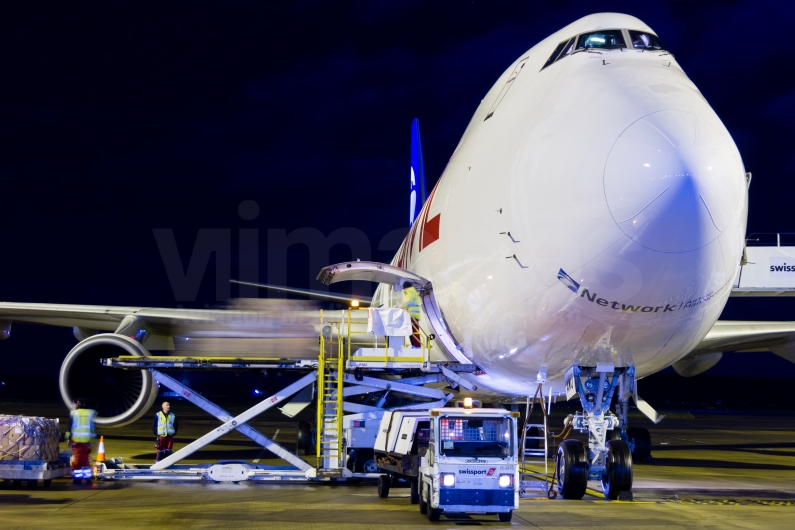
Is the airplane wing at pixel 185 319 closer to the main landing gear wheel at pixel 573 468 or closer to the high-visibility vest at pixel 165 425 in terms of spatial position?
the high-visibility vest at pixel 165 425

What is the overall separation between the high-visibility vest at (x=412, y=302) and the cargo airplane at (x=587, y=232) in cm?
33

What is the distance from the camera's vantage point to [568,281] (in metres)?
8.89

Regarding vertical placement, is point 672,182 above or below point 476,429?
above

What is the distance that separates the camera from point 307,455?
18297 millimetres

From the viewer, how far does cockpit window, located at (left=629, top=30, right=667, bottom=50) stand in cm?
1027

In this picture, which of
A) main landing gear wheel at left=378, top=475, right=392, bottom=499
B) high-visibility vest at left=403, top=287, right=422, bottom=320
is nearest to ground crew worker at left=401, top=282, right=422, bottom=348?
high-visibility vest at left=403, top=287, right=422, bottom=320

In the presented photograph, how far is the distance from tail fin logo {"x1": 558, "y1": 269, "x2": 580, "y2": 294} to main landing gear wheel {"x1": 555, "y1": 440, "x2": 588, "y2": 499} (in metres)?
2.60

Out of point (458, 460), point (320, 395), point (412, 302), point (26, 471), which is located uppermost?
point (412, 302)

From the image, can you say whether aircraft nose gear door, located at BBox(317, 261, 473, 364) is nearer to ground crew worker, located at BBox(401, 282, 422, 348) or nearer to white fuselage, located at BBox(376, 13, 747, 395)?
ground crew worker, located at BBox(401, 282, 422, 348)

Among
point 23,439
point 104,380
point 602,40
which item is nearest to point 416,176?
point 104,380

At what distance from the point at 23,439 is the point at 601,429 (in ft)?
23.9

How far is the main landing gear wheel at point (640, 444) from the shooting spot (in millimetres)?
16500

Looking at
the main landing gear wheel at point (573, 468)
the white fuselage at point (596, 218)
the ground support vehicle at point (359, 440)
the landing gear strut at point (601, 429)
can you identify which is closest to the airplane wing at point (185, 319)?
the ground support vehicle at point (359, 440)

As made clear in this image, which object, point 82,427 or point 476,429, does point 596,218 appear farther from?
point 82,427
